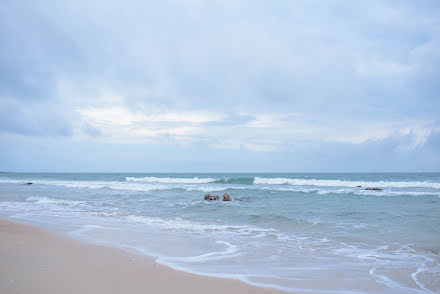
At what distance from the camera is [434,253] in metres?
7.02

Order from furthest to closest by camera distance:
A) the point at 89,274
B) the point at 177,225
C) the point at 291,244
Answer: the point at 177,225, the point at 291,244, the point at 89,274

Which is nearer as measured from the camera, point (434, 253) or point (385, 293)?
point (385, 293)

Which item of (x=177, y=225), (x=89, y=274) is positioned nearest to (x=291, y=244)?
(x=177, y=225)

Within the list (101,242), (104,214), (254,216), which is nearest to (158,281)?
(101,242)

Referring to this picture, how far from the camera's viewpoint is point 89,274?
4.90 meters

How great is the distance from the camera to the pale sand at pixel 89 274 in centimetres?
425

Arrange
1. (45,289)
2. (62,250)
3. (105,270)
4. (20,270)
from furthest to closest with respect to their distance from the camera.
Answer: (62,250) < (105,270) < (20,270) < (45,289)

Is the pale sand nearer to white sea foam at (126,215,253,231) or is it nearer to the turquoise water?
the turquoise water

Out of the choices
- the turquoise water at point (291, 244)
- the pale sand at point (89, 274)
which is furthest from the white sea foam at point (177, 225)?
the pale sand at point (89, 274)

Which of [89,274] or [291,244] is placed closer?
[89,274]

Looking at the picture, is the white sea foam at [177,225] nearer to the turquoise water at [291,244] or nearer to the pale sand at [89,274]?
the turquoise water at [291,244]

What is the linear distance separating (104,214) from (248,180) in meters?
39.5

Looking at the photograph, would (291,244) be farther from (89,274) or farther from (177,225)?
(89,274)

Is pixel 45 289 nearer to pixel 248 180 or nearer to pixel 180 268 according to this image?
pixel 180 268
